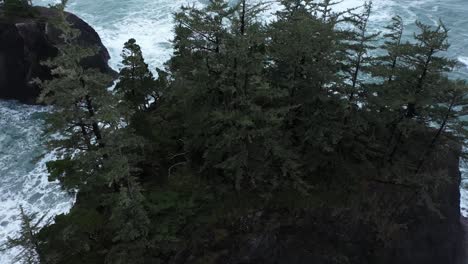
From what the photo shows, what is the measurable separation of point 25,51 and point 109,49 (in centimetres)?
1021

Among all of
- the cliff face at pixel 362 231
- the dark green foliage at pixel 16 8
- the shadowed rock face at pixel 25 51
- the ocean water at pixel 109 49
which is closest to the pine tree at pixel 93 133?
the cliff face at pixel 362 231

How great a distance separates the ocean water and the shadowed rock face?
6.01ft

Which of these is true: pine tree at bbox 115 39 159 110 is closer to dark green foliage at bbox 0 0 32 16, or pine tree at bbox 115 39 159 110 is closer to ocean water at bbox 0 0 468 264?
ocean water at bbox 0 0 468 264

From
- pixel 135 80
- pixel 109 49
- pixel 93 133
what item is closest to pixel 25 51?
pixel 109 49

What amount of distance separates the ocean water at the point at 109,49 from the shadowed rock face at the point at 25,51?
1833 millimetres

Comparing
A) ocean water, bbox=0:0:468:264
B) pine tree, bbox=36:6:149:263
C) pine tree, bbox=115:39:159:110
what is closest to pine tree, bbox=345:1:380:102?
pine tree, bbox=36:6:149:263

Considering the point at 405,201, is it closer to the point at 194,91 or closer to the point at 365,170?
the point at 365,170

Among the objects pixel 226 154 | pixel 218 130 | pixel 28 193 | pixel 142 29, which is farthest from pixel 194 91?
pixel 142 29

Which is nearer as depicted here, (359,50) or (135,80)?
(359,50)

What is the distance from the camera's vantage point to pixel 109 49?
43.6 m

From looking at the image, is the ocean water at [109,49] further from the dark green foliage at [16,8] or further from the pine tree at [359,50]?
the pine tree at [359,50]

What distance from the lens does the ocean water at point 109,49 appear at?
91.6 ft

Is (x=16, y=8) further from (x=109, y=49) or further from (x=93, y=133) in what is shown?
(x=93, y=133)

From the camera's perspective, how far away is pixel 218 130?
1592cm
